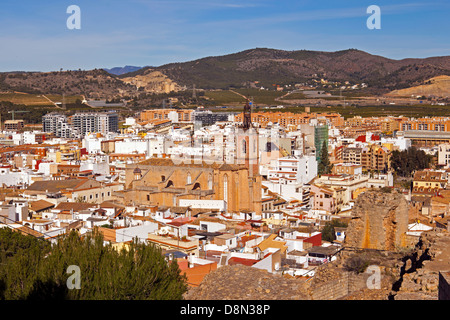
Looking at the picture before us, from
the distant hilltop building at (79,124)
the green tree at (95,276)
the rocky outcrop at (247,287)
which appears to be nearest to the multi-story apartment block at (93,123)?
the distant hilltop building at (79,124)

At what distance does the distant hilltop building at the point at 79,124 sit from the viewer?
55.8m

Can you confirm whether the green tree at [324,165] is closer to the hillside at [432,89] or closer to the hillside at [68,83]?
the hillside at [68,83]

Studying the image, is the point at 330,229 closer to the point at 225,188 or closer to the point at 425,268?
the point at 225,188

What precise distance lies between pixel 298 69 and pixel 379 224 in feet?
419

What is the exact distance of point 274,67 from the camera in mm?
128250

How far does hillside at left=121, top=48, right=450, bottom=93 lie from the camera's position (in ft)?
370

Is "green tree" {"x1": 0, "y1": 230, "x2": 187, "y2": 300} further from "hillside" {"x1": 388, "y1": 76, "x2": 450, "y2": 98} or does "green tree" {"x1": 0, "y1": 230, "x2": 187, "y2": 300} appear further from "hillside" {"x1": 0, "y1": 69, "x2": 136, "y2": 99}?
"hillside" {"x1": 388, "y1": 76, "x2": 450, "y2": 98}

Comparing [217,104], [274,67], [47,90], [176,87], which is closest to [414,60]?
[274,67]

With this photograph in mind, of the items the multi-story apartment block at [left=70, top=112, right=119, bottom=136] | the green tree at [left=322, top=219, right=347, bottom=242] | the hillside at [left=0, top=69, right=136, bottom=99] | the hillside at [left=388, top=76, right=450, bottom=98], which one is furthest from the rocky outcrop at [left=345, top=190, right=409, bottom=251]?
the hillside at [left=388, top=76, right=450, bottom=98]

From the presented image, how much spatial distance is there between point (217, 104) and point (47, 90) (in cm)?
2451

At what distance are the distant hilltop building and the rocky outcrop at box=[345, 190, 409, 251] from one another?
4953cm

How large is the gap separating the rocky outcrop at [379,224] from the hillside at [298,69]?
325 ft

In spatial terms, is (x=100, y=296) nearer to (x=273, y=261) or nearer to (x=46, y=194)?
(x=273, y=261)

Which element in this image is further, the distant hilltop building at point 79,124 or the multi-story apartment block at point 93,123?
the multi-story apartment block at point 93,123
